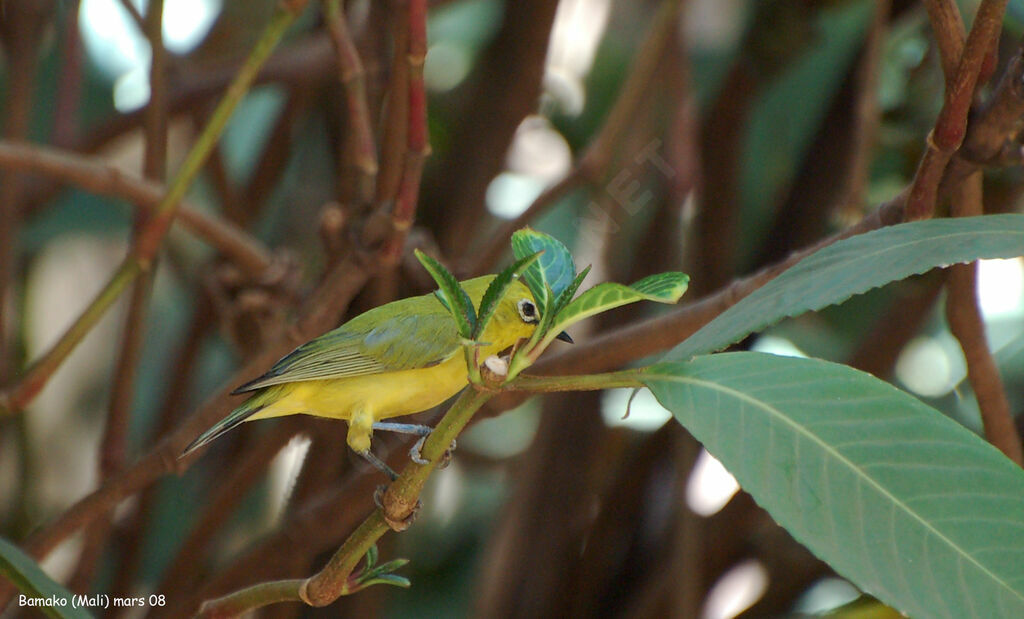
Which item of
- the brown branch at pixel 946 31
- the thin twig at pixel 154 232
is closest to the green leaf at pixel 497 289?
the brown branch at pixel 946 31

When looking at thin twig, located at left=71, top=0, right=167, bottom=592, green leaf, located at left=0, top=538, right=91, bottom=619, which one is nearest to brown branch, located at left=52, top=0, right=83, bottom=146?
thin twig, located at left=71, top=0, right=167, bottom=592

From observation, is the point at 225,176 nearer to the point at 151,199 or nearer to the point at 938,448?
the point at 151,199

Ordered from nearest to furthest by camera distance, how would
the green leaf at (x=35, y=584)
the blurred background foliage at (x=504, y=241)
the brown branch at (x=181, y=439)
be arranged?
the green leaf at (x=35, y=584)
the brown branch at (x=181, y=439)
the blurred background foliage at (x=504, y=241)

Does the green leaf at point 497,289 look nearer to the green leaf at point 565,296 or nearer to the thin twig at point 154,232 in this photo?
A: the green leaf at point 565,296

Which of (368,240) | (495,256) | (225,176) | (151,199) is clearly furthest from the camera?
(225,176)

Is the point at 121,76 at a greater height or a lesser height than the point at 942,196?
greater

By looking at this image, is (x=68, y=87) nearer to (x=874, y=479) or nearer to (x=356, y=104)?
(x=356, y=104)

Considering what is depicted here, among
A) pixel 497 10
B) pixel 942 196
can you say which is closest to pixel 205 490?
pixel 497 10

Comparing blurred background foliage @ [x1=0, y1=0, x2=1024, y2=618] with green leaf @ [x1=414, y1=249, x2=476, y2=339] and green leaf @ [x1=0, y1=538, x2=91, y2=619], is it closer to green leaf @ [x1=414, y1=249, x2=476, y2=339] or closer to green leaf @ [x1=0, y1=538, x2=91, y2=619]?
green leaf @ [x1=0, y1=538, x2=91, y2=619]
